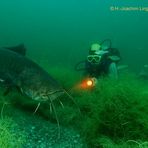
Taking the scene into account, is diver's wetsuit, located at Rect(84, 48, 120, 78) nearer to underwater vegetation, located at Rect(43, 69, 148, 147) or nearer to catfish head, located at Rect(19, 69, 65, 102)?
underwater vegetation, located at Rect(43, 69, 148, 147)

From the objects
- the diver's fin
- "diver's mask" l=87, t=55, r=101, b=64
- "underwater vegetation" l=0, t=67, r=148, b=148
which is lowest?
"underwater vegetation" l=0, t=67, r=148, b=148

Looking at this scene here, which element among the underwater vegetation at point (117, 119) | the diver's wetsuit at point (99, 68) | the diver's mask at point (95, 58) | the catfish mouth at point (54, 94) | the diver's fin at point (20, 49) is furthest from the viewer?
the diver's wetsuit at point (99, 68)

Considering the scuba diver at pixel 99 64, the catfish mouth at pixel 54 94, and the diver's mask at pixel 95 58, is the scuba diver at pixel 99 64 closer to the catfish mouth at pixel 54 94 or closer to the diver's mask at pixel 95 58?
the diver's mask at pixel 95 58

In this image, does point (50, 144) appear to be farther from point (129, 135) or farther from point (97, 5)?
point (97, 5)

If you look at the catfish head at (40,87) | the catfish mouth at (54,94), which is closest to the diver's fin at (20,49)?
the catfish head at (40,87)

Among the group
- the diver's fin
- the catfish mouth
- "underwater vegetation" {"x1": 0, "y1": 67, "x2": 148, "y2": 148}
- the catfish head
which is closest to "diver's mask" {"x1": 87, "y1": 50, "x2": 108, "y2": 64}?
"underwater vegetation" {"x1": 0, "y1": 67, "x2": 148, "y2": 148}

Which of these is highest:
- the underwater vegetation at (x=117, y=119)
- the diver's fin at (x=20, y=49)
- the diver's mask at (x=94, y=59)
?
the diver's fin at (x=20, y=49)

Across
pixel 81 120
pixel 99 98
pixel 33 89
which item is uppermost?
pixel 33 89

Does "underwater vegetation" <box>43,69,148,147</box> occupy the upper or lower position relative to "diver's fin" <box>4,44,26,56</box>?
lower

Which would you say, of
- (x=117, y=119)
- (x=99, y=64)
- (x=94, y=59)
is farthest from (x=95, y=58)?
(x=117, y=119)

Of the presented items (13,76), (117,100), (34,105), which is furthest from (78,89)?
(13,76)

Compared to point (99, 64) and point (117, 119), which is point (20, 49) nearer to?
point (117, 119)

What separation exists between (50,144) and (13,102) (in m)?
2.08

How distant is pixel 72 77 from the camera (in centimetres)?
1139
